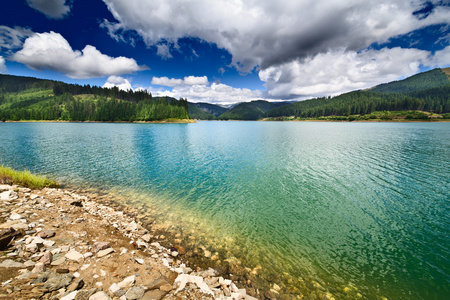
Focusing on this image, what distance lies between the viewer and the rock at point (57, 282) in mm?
5643

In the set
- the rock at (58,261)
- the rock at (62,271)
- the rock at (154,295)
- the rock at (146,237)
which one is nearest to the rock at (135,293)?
the rock at (154,295)

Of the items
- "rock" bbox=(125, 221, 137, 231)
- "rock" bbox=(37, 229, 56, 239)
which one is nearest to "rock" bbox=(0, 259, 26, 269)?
"rock" bbox=(37, 229, 56, 239)

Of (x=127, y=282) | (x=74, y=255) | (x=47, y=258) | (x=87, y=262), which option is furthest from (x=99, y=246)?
(x=127, y=282)

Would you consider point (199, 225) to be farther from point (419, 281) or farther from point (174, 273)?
point (419, 281)

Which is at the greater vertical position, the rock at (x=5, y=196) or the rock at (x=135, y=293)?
the rock at (x=5, y=196)

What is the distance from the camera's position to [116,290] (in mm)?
6172

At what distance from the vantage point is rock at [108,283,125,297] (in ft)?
19.8

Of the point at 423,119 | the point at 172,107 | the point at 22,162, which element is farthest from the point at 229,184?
the point at 423,119

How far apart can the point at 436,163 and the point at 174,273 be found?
1734 inches

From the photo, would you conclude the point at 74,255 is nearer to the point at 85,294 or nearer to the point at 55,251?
the point at 55,251

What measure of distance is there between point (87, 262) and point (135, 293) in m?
3.01

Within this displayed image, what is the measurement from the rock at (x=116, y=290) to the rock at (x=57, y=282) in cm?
142

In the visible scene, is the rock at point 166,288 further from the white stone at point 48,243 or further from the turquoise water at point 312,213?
the white stone at point 48,243

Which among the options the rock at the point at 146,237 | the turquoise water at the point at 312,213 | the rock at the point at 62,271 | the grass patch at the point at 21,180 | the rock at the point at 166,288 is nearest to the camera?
the rock at the point at 62,271
